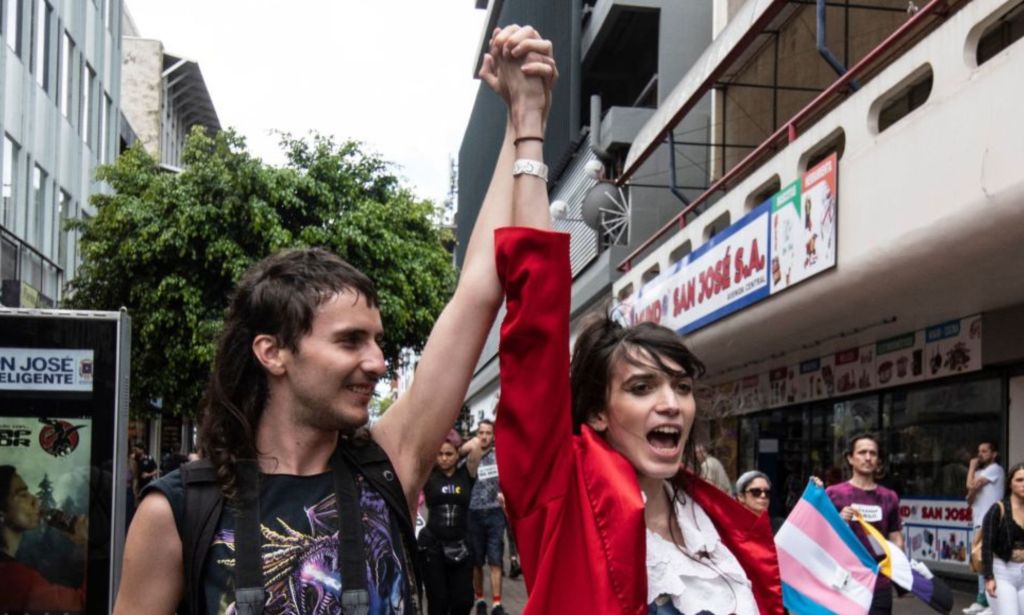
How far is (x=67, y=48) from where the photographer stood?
3033 cm

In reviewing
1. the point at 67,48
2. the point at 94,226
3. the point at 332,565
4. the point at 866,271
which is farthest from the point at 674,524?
the point at 67,48

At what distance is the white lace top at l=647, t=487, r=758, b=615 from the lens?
2900mm

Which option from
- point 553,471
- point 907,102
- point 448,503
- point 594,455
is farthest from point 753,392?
Result: point 553,471

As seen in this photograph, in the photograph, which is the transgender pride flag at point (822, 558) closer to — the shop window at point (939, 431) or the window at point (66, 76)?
the shop window at point (939, 431)

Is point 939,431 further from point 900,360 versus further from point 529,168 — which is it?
point 529,168

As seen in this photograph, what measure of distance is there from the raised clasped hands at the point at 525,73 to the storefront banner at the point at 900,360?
14265 mm

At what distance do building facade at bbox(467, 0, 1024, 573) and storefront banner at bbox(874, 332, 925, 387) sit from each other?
0.03 metres

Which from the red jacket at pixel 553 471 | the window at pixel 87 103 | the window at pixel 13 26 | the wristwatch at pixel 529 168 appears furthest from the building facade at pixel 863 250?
the window at pixel 87 103

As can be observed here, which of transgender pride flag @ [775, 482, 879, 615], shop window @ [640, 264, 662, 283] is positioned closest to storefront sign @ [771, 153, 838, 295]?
shop window @ [640, 264, 662, 283]

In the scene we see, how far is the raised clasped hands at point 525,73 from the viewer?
8.61 ft

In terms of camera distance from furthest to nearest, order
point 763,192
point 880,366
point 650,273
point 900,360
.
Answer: point 650,273
point 880,366
point 900,360
point 763,192

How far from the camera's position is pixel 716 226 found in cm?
1838

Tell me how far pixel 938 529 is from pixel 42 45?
20524 mm

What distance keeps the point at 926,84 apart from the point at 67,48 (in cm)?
2136
